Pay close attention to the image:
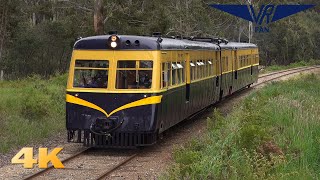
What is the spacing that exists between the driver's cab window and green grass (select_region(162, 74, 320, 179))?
1.80m

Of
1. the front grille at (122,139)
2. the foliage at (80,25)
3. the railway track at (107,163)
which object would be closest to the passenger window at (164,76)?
the front grille at (122,139)

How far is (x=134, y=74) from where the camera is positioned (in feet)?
42.3

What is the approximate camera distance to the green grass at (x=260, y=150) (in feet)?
29.4

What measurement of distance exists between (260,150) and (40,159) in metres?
4.65

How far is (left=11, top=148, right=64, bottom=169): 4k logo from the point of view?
1151cm

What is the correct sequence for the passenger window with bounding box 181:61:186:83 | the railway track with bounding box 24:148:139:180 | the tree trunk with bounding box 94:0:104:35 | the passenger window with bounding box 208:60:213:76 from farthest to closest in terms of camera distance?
the tree trunk with bounding box 94:0:104:35
the passenger window with bounding box 208:60:213:76
the passenger window with bounding box 181:61:186:83
the railway track with bounding box 24:148:139:180

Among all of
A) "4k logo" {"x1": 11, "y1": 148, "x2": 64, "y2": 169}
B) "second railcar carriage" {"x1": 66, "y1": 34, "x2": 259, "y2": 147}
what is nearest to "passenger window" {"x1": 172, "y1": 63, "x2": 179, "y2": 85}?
"second railcar carriage" {"x1": 66, "y1": 34, "x2": 259, "y2": 147}

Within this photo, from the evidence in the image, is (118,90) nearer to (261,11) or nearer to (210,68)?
(210,68)

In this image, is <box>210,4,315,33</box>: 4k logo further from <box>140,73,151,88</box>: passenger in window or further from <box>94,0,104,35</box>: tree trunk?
<box>140,73,151,88</box>: passenger in window

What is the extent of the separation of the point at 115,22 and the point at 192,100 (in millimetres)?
20992

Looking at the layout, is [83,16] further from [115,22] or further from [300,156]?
[300,156]

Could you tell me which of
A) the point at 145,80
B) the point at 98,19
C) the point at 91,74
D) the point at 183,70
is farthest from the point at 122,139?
the point at 98,19

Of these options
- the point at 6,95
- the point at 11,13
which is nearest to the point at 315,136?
the point at 6,95

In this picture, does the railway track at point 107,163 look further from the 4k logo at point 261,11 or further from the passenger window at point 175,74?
the 4k logo at point 261,11
